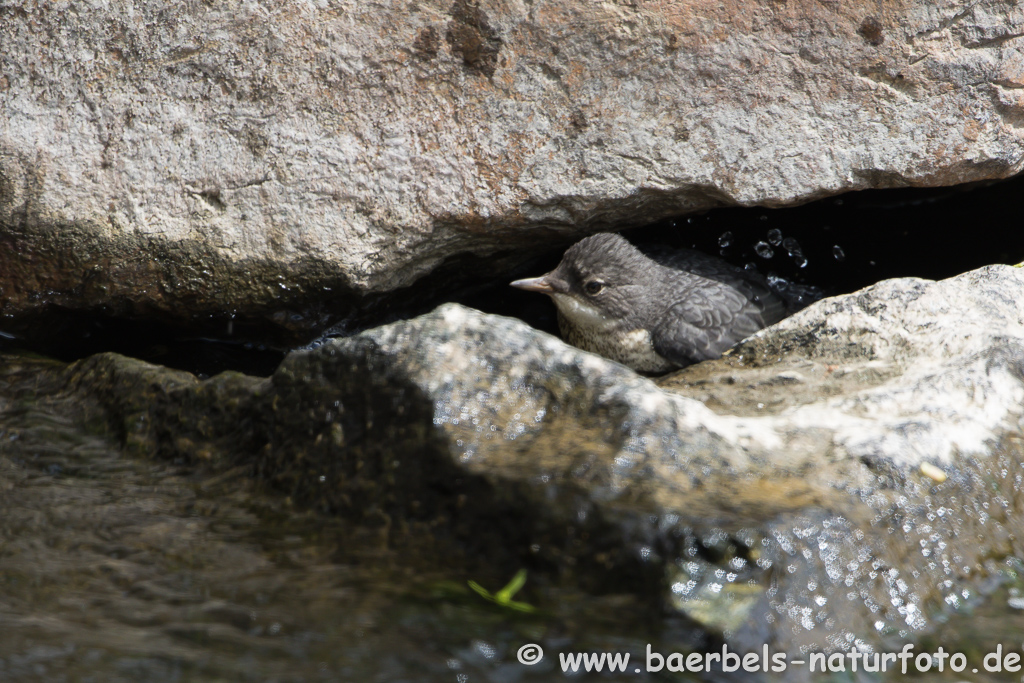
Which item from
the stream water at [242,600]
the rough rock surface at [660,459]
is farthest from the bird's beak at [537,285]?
the stream water at [242,600]

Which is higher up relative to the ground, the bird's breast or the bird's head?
the bird's head

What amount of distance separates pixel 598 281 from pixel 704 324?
2.08ft

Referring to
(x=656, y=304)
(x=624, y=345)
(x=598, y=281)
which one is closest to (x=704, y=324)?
(x=656, y=304)

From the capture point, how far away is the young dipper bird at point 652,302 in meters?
4.64

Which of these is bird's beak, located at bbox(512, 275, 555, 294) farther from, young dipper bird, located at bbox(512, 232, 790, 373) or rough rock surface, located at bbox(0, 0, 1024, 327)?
rough rock surface, located at bbox(0, 0, 1024, 327)

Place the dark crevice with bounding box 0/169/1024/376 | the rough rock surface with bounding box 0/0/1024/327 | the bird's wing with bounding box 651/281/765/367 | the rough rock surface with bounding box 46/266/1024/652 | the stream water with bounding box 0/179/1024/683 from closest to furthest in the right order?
the stream water with bounding box 0/179/1024/683
the rough rock surface with bounding box 46/266/1024/652
the rough rock surface with bounding box 0/0/1024/327
the bird's wing with bounding box 651/281/765/367
the dark crevice with bounding box 0/169/1024/376

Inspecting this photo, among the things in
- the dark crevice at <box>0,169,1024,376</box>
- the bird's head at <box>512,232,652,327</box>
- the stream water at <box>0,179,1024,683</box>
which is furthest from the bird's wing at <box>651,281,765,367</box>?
the stream water at <box>0,179,1024,683</box>

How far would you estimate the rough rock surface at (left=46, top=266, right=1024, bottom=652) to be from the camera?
233 centimetres

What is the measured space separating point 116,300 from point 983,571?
3.95 metres

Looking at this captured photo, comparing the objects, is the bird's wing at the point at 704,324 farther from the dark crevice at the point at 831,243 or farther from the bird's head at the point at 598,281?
the dark crevice at the point at 831,243

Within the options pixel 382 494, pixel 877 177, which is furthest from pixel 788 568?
pixel 877 177

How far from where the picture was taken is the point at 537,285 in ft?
15.2

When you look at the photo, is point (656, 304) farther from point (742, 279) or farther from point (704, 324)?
point (742, 279)

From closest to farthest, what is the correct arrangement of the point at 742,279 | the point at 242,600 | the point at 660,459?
the point at 242,600
the point at 660,459
the point at 742,279
